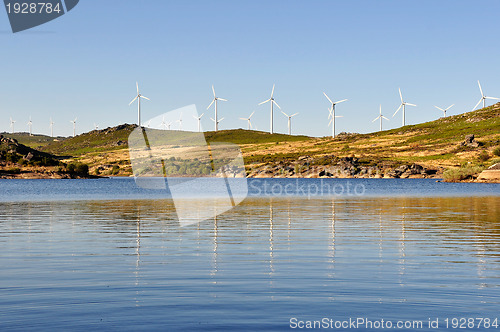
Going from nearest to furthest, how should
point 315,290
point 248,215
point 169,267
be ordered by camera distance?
point 315,290
point 169,267
point 248,215

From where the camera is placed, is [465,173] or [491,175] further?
[465,173]

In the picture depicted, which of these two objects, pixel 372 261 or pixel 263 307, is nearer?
pixel 263 307

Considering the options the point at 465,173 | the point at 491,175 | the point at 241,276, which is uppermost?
the point at 465,173

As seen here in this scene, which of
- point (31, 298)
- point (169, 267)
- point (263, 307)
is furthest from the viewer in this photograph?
point (169, 267)

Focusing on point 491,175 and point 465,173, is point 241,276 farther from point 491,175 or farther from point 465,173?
point 465,173

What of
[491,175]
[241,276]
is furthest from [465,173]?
[241,276]

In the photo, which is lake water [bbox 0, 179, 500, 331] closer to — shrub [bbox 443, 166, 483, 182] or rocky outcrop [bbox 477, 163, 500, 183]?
rocky outcrop [bbox 477, 163, 500, 183]

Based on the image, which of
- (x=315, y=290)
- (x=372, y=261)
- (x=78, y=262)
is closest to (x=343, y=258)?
(x=372, y=261)

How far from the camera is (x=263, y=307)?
60.7 ft

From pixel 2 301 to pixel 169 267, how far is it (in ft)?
26.1

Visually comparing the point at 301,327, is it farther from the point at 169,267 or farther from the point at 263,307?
the point at 169,267

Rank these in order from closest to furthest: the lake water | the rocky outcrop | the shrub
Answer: the lake water → the rocky outcrop → the shrub

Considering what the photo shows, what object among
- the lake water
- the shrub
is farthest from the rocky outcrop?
the lake water

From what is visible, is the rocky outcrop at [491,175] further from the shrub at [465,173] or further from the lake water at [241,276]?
the lake water at [241,276]
